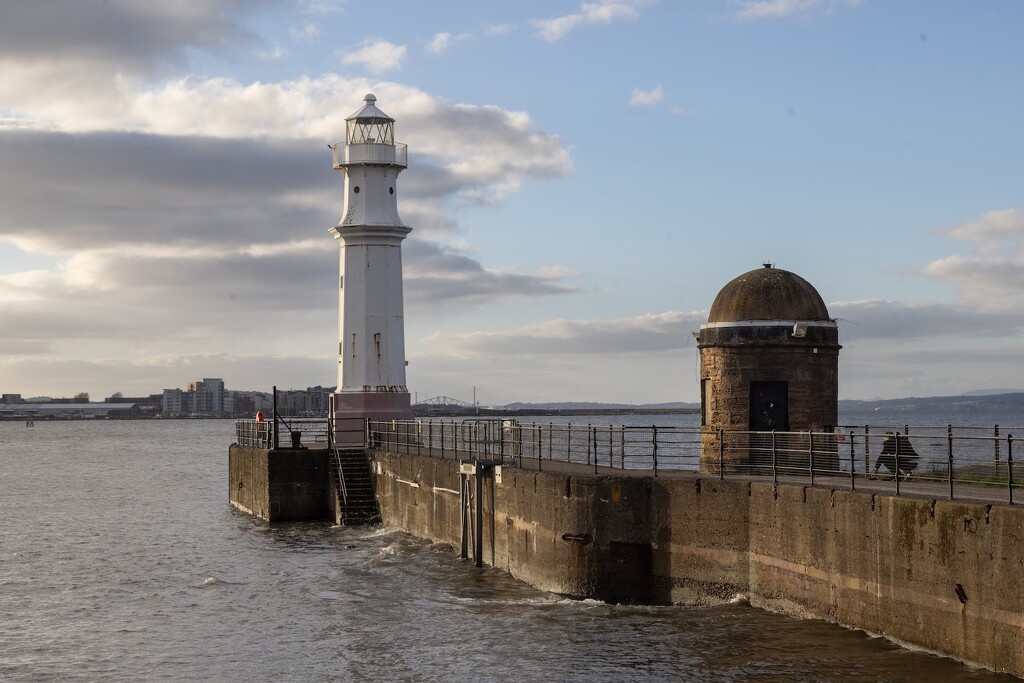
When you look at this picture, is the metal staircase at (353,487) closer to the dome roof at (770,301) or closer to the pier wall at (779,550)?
the pier wall at (779,550)

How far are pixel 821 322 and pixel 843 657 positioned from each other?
31.7 ft

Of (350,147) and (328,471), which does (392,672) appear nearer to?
(328,471)

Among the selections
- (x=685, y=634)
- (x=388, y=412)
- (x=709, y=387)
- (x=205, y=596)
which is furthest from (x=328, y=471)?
(x=685, y=634)

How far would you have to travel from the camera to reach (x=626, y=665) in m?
16.0

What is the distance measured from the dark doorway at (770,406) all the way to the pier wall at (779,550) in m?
4.58

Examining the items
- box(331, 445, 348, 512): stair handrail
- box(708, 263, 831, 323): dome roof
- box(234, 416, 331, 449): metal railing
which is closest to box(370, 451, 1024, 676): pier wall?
box(708, 263, 831, 323): dome roof

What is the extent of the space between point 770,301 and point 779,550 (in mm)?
7198

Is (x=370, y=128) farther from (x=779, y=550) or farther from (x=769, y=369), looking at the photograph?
(x=779, y=550)

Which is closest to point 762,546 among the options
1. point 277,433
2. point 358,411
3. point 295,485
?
point 295,485

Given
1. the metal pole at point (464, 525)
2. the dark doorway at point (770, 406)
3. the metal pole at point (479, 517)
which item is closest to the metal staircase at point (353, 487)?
the metal pole at point (464, 525)

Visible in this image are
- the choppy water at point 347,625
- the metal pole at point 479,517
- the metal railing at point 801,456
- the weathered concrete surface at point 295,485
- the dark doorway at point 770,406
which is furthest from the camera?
the weathered concrete surface at point 295,485

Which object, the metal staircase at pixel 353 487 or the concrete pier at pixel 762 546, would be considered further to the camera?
the metal staircase at pixel 353 487

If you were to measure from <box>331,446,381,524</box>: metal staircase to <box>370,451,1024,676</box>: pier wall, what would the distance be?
9.66 m

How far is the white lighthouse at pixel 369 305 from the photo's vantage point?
37531mm
